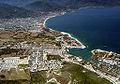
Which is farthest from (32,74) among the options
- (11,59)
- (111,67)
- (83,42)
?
(83,42)

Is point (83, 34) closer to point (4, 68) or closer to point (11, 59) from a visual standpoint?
point (11, 59)

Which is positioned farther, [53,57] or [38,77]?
[53,57]

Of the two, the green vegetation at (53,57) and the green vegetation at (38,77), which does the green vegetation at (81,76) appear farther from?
the green vegetation at (38,77)

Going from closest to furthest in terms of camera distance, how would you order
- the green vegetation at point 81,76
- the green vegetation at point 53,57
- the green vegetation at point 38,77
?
the green vegetation at point 81,76 < the green vegetation at point 38,77 < the green vegetation at point 53,57

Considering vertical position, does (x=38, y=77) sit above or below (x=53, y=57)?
below

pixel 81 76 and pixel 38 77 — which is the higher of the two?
pixel 38 77

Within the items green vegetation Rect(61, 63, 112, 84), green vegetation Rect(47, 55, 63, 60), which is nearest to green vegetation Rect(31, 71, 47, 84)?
green vegetation Rect(61, 63, 112, 84)

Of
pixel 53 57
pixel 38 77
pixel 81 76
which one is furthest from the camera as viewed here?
pixel 53 57

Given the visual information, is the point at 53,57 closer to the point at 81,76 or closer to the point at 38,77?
the point at 38,77

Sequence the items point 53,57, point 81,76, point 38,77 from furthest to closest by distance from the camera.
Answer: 1. point 53,57
2. point 81,76
3. point 38,77

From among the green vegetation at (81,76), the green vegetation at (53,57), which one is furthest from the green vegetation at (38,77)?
the green vegetation at (53,57)

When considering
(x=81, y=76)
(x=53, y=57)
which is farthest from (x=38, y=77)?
(x=53, y=57)

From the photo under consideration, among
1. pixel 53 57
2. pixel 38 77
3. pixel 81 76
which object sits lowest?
pixel 81 76
